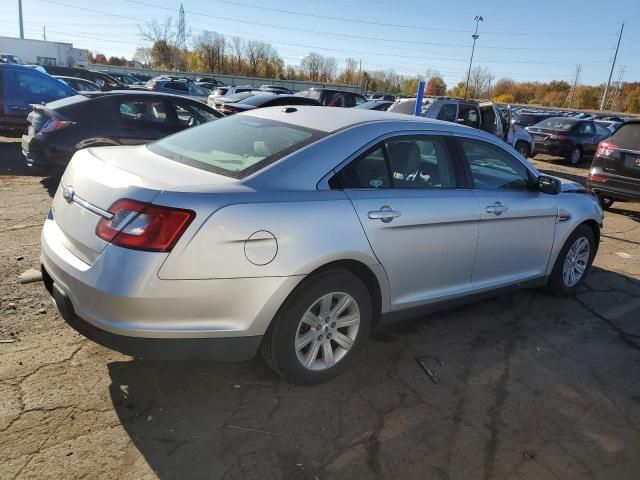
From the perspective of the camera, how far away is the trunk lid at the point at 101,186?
98.3 inches

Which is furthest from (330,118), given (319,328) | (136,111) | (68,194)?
(136,111)

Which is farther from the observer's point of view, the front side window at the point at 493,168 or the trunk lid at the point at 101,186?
the front side window at the point at 493,168

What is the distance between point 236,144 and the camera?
3.25 m

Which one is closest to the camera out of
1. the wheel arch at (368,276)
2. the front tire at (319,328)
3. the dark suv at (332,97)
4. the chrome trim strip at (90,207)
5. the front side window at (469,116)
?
the chrome trim strip at (90,207)

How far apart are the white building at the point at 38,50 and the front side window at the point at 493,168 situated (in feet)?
166

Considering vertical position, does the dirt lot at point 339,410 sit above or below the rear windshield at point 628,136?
below

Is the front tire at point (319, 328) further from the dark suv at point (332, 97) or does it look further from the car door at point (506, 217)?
the dark suv at point (332, 97)

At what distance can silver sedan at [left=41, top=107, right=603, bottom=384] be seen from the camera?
7.91 feet

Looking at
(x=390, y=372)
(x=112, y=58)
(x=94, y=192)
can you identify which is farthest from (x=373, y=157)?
(x=112, y=58)

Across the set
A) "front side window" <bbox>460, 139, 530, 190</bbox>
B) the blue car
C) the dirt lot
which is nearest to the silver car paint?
"front side window" <bbox>460, 139, 530, 190</bbox>

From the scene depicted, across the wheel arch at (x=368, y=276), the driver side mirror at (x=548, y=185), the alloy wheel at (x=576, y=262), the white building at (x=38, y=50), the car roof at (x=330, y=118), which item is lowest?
the alloy wheel at (x=576, y=262)

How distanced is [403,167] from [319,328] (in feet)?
4.04

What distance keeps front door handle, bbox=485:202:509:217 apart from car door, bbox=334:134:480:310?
0.16 meters

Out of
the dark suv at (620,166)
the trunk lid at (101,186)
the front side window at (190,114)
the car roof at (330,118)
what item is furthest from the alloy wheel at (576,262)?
the front side window at (190,114)
